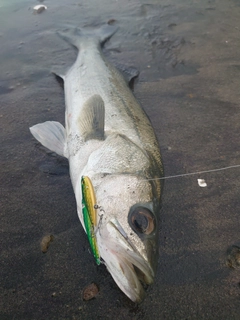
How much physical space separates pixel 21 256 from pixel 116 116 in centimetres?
184

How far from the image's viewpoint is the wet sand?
240 cm

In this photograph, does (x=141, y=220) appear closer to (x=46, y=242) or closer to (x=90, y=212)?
(x=90, y=212)

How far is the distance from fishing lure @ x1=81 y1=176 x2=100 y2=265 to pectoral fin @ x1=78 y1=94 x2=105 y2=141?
0.81 meters

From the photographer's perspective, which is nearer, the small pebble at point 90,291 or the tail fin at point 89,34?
the small pebble at point 90,291

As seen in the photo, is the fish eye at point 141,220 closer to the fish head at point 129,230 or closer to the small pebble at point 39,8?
the fish head at point 129,230

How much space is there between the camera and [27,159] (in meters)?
3.59

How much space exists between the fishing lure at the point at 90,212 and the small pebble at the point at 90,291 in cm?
25

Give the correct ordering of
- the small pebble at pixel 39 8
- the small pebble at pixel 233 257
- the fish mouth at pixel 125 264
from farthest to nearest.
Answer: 1. the small pebble at pixel 39 8
2. the small pebble at pixel 233 257
3. the fish mouth at pixel 125 264

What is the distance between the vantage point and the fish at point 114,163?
2158 mm

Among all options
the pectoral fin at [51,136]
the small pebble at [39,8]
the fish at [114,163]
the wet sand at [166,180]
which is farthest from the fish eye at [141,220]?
the small pebble at [39,8]

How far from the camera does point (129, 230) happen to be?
2244mm

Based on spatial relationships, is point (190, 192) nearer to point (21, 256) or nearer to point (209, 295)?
point (209, 295)

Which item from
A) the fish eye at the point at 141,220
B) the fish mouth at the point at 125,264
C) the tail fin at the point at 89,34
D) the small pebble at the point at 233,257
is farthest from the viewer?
the tail fin at the point at 89,34

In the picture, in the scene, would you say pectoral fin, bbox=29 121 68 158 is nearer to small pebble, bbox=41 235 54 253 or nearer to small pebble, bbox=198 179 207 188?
small pebble, bbox=41 235 54 253
